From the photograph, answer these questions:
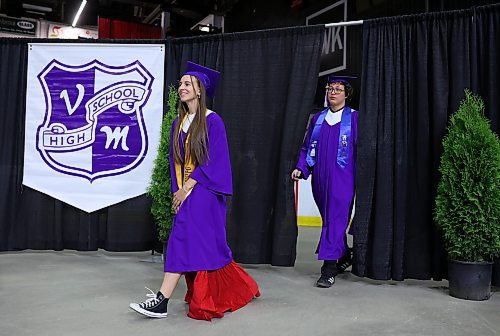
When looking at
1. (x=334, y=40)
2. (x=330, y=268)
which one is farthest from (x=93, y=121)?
(x=334, y=40)

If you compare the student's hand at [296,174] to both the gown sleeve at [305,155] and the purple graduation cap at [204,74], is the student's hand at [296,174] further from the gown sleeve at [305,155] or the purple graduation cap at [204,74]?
the purple graduation cap at [204,74]

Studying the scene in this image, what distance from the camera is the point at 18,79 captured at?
462 cm

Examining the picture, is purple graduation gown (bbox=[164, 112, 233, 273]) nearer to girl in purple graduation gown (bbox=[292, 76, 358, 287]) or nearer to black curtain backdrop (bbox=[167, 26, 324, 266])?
girl in purple graduation gown (bbox=[292, 76, 358, 287])

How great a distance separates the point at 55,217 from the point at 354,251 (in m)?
2.66

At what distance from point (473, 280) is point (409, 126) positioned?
1.14 metres

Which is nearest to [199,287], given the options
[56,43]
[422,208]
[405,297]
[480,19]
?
[405,297]

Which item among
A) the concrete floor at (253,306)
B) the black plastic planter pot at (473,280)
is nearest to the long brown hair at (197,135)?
the concrete floor at (253,306)

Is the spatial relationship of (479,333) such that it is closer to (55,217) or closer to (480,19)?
(480,19)

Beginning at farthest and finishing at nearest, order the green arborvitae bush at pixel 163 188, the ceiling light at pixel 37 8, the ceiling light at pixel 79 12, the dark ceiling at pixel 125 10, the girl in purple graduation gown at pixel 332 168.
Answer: the ceiling light at pixel 37 8 → the ceiling light at pixel 79 12 → the dark ceiling at pixel 125 10 → the green arborvitae bush at pixel 163 188 → the girl in purple graduation gown at pixel 332 168

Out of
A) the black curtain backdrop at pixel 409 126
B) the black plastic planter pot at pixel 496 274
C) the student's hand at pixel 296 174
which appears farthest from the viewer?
the student's hand at pixel 296 174

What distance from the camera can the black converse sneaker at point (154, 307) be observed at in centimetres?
259

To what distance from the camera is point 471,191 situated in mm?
3191

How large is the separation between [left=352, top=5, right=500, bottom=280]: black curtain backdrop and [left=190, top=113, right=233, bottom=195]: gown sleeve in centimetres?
124

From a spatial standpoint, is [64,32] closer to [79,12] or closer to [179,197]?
[79,12]
